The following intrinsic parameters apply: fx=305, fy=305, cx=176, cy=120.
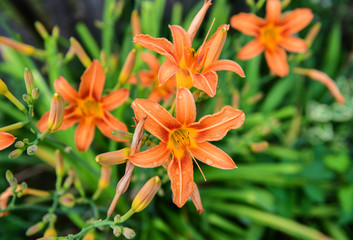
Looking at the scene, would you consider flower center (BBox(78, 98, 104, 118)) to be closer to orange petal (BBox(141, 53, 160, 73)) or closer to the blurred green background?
orange petal (BBox(141, 53, 160, 73))

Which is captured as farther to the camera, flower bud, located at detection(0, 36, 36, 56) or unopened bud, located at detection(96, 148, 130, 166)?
flower bud, located at detection(0, 36, 36, 56)

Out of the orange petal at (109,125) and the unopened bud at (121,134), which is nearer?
the unopened bud at (121,134)

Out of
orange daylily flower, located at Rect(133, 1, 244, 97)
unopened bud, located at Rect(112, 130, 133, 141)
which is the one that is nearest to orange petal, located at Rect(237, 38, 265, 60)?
orange daylily flower, located at Rect(133, 1, 244, 97)

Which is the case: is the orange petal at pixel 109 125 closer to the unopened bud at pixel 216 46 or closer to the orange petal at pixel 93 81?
the orange petal at pixel 93 81

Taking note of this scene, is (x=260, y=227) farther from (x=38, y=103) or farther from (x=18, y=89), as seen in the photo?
(x=18, y=89)

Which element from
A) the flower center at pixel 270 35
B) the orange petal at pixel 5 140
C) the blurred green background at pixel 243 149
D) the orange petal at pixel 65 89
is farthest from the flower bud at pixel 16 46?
the flower center at pixel 270 35

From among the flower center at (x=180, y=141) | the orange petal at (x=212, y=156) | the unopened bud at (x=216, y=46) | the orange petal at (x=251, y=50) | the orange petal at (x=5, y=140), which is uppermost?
the unopened bud at (x=216, y=46)

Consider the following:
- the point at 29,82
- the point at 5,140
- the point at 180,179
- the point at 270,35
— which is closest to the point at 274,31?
the point at 270,35
